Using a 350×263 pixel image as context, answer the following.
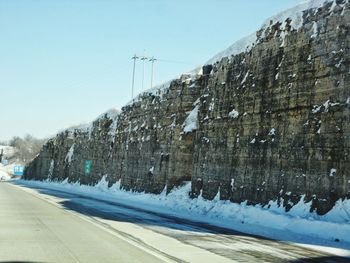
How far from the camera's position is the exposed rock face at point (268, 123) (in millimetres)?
14641

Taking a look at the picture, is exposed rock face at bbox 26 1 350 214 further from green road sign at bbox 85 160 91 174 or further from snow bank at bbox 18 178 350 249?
green road sign at bbox 85 160 91 174

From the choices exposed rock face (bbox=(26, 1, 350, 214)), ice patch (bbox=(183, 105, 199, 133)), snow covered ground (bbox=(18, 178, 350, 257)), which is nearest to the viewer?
snow covered ground (bbox=(18, 178, 350, 257))

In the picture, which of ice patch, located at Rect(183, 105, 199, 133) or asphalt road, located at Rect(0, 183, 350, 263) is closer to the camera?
asphalt road, located at Rect(0, 183, 350, 263)

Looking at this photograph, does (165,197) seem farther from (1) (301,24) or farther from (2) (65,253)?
(2) (65,253)

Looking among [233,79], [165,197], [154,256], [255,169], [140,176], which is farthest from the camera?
[140,176]

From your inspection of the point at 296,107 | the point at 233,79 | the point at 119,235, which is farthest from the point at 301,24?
the point at 119,235

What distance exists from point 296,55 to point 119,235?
1000 centimetres

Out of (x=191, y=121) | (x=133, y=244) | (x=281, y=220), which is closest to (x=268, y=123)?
(x=281, y=220)

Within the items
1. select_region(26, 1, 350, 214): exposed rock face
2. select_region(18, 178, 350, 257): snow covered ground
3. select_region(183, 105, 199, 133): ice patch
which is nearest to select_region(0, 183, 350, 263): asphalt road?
select_region(18, 178, 350, 257): snow covered ground

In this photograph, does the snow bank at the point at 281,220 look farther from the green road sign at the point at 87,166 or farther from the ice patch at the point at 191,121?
the green road sign at the point at 87,166

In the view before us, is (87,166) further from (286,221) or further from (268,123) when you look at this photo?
(286,221)

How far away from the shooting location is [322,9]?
638 inches

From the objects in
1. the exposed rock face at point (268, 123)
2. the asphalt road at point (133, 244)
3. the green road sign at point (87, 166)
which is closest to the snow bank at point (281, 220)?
the exposed rock face at point (268, 123)

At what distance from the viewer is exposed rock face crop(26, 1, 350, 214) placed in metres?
14.6
